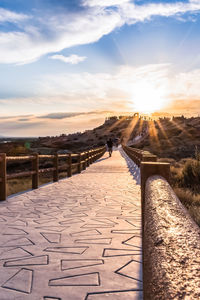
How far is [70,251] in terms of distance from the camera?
4125mm

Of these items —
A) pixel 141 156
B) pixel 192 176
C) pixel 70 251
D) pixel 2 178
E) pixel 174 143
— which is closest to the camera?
pixel 70 251

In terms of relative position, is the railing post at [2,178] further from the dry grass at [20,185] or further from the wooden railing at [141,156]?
the dry grass at [20,185]

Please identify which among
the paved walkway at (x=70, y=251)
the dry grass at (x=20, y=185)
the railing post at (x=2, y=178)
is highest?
the railing post at (x=2, y=178)

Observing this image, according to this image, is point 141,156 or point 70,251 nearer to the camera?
point 70,251

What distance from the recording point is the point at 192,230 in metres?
1.62

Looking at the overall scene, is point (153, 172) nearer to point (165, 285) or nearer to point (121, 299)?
point (121, 299)

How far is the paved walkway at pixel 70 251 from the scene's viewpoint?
118 inches

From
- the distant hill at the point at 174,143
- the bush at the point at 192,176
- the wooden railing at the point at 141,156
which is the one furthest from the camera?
the distant hill at the point at 174,143

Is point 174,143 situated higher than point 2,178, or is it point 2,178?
point 174,143

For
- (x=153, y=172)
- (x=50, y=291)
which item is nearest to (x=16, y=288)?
(x=50, y=291)

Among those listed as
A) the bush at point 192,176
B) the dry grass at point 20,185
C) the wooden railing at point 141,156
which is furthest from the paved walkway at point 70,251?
the dry grass at point 20,185

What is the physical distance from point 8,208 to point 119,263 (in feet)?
13.5

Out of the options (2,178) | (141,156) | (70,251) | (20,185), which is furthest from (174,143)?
(70,251)

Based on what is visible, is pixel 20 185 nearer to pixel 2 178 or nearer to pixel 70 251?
pixel 2 178
